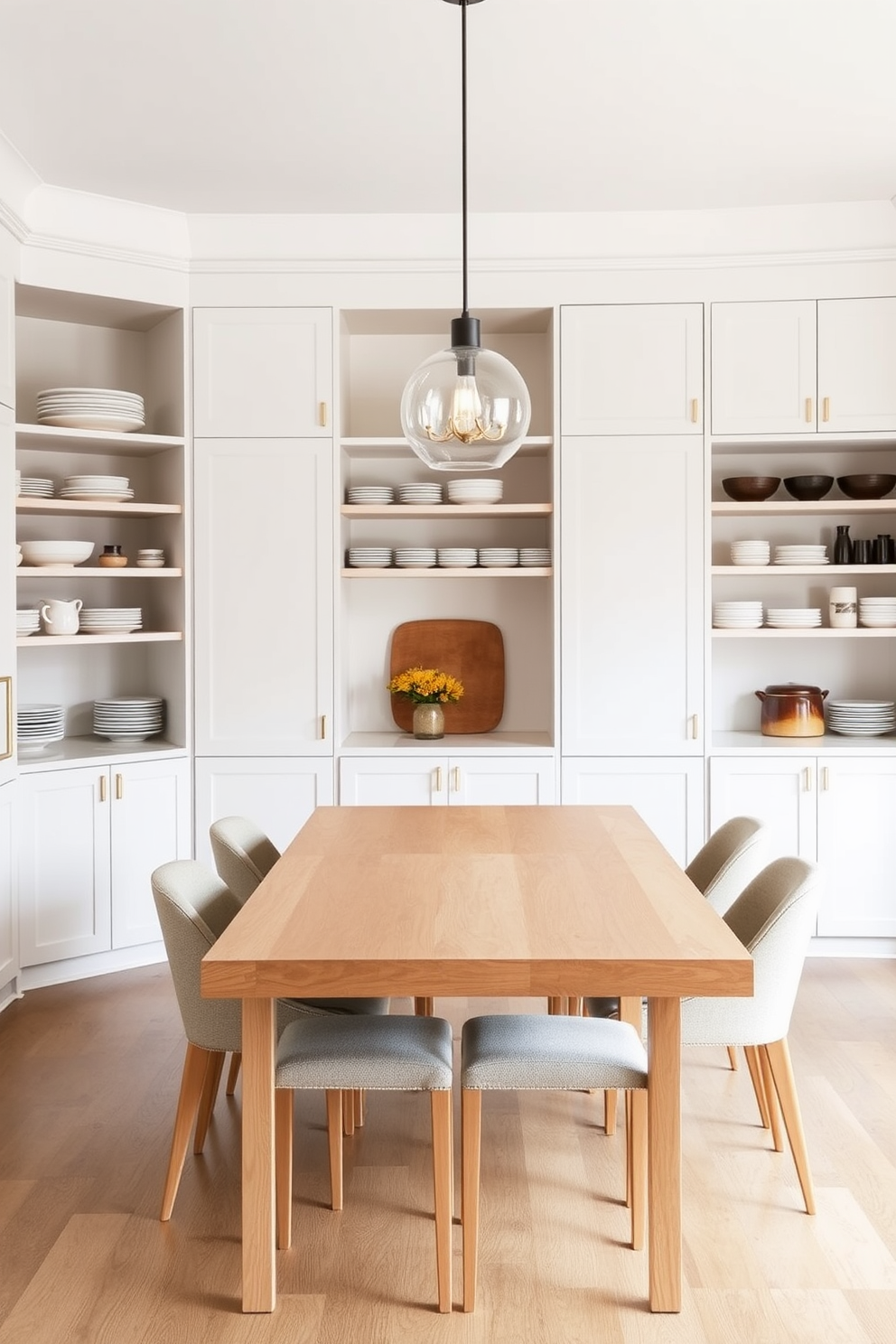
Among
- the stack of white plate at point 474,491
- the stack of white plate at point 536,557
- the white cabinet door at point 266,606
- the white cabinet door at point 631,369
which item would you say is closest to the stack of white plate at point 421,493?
the stack of white plate at point 474,491

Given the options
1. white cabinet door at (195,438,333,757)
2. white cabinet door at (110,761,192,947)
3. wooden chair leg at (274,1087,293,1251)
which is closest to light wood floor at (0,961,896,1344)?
wooden chair leg at (274,1087,293,1251)

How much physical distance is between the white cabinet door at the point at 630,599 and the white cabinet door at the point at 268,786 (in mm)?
996

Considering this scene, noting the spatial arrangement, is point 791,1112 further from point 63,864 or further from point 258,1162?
point 63,864

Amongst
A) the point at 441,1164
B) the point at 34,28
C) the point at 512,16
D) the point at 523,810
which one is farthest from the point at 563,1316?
the point at 34,28

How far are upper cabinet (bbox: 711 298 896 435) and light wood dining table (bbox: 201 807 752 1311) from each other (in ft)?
7.80

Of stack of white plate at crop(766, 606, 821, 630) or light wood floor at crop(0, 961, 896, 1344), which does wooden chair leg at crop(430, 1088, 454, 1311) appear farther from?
stack of white plate at crop(766, 606, 821, 630)

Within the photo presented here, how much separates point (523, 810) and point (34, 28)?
101 inches

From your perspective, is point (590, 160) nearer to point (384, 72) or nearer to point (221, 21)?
point (384, 72)

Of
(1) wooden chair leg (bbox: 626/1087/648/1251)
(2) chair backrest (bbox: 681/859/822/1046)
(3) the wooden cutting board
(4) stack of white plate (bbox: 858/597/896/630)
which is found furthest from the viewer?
(3) the wooden cutting board

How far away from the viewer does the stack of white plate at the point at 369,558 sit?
4.56 meters

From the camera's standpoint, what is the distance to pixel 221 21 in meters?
2.97

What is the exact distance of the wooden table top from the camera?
2.06m

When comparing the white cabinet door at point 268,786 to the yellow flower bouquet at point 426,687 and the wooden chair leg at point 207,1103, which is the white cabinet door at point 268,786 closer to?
the yellow flower bouquet at point 426,687

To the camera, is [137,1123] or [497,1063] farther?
[137,1123]
